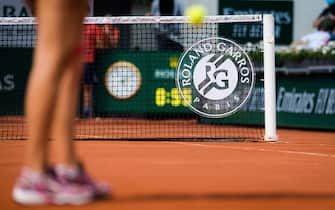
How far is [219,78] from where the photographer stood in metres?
7.63

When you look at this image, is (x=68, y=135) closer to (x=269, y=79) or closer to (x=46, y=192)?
(x=46, y=192)

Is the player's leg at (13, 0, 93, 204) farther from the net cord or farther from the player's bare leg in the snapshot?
the net cord

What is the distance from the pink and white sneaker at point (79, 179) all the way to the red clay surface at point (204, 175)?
0.06 metres

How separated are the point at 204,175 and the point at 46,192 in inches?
50.6

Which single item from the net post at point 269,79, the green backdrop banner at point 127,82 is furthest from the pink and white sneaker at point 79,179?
the green backdrop banner at point 127,82

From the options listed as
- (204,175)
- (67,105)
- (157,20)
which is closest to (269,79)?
(157,20)

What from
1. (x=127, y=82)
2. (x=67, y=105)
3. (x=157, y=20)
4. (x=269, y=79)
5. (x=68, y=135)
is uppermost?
(x=157, y=20)

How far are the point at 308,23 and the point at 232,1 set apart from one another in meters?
1.88

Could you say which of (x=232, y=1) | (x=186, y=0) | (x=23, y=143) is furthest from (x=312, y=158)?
A: (x=232, y=1)

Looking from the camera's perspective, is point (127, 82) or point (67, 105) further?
point (127, 82)

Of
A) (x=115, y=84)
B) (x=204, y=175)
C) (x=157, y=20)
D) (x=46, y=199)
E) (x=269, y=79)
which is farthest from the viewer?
(x=115, y=84)

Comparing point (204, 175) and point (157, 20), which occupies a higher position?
point (157, 20)

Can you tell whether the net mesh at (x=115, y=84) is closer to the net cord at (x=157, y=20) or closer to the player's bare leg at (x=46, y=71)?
the net cord at (x=157, y=20)

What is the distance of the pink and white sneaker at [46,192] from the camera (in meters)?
2.94
